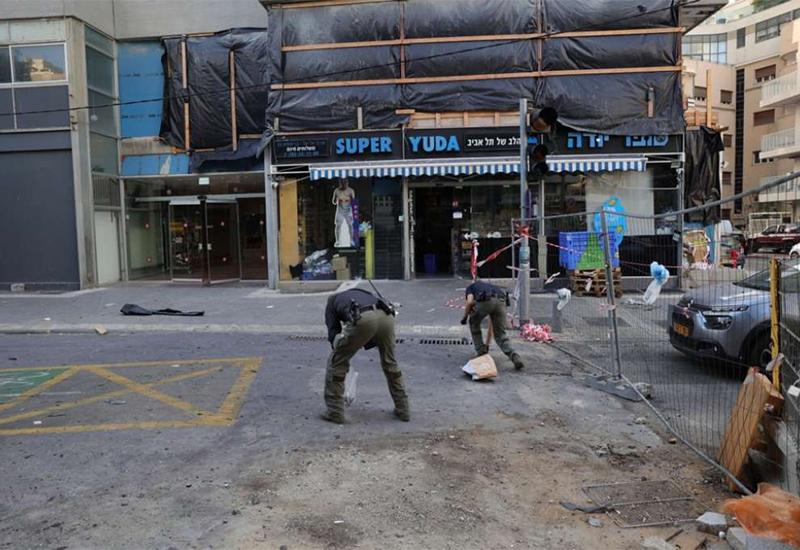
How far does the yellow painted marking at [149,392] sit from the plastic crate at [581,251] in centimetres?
888

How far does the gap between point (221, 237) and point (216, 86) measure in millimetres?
4483

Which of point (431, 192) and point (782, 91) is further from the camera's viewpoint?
point (782, 91)

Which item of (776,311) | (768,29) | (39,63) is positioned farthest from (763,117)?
(776,311)

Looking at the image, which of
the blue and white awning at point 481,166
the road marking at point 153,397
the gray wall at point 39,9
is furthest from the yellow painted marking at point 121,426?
the gray wall at point 39,9

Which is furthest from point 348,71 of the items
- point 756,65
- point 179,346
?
point 756,65

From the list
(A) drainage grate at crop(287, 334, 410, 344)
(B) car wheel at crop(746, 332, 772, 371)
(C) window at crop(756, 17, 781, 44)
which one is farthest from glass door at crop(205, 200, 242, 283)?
(C) window at crop(756, 17, 781, 44)

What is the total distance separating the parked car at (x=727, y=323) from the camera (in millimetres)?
6492

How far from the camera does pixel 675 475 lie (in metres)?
4.75

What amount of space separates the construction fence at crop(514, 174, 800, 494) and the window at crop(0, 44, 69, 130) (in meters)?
13.4

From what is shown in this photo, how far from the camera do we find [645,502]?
427cm

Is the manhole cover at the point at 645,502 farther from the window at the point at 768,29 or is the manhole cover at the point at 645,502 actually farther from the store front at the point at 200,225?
the window at the point at 768,29

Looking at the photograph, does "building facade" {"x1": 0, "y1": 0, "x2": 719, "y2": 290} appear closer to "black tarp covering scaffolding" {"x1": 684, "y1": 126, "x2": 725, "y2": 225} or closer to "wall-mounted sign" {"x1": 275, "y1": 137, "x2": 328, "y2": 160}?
"wall-mounted sign" {"x1": 275, "y1": 137, "x2": 328, "y2": 160}

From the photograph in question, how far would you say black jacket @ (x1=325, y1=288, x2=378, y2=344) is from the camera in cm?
573

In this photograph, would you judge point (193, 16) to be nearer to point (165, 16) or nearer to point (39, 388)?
point (165, 16)
